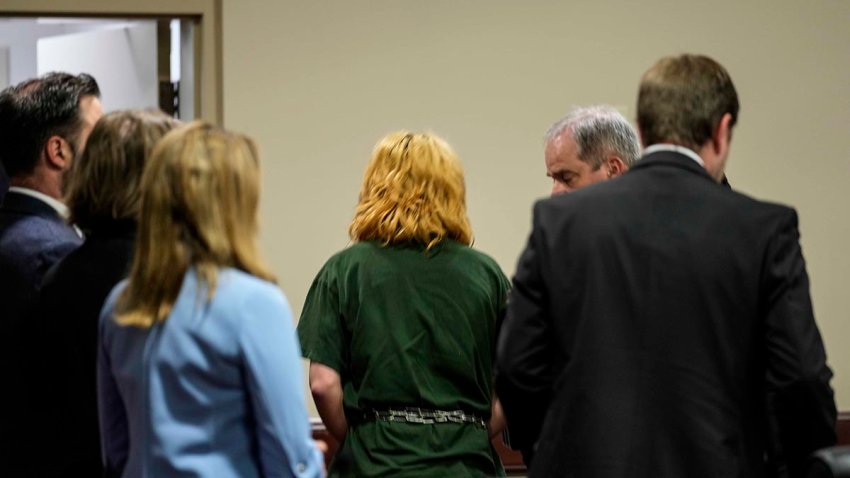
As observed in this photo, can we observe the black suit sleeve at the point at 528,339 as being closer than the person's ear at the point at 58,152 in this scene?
Yes

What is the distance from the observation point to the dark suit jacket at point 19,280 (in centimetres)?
230

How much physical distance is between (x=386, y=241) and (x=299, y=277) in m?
1.62

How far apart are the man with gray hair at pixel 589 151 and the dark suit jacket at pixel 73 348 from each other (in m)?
1.34

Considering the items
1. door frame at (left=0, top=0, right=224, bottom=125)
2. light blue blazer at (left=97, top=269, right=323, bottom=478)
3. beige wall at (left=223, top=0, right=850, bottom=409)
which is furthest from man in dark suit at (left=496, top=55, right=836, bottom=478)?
door frame at (left=0, top=0, right=224, bottom=125)

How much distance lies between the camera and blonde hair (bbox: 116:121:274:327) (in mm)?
1896

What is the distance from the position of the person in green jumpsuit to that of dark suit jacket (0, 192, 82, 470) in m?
0.61

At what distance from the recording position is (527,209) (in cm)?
455

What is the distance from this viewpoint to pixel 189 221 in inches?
75.2

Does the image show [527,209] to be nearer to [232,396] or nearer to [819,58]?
[819,58]

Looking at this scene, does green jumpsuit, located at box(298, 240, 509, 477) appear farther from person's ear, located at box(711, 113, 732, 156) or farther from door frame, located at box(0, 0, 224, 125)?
door frame, located at box(0, 0, 224, 125)

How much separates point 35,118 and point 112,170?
517 millimetres

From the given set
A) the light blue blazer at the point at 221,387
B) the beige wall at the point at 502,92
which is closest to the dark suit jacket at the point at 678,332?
the light blue blazer at the point at 221,387

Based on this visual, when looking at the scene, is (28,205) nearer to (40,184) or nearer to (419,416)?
(40,184)

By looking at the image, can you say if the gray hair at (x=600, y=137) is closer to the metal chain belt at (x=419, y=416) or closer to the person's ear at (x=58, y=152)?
the metal chain belt at (x=419, y=416)
